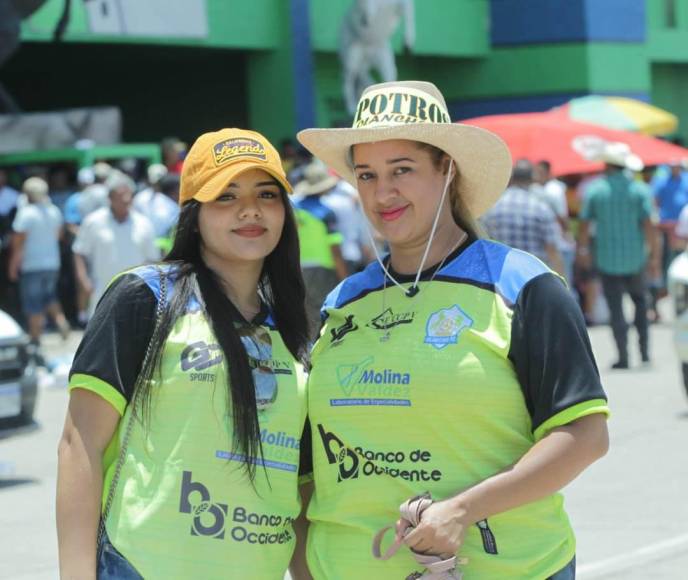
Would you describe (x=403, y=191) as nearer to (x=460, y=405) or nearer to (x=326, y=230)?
(x=460, y=405)

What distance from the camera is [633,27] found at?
29.8 metres

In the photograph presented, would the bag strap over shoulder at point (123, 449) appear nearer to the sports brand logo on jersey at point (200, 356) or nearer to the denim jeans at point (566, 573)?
the sports brand logo on jersey at point (200, 356)

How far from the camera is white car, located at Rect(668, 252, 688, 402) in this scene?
11164 mm

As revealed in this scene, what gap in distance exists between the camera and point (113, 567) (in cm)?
334

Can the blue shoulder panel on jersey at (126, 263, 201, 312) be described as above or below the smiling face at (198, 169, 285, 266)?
below

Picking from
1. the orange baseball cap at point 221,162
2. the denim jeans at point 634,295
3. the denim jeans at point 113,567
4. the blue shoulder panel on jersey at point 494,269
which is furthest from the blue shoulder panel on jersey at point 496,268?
the denim jeans at point 634,295

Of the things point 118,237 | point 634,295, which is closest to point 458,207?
point 118,237

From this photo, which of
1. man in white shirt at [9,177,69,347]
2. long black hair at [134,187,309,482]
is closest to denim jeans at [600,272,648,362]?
man in white shirt at [9,177,69,347]

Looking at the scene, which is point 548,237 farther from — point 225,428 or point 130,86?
point 130,86

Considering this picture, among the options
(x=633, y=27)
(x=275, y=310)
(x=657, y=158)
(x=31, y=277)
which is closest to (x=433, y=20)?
(x=633, y=27)

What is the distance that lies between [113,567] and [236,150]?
0.98 m

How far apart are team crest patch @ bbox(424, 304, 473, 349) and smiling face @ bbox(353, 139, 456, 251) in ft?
0.72

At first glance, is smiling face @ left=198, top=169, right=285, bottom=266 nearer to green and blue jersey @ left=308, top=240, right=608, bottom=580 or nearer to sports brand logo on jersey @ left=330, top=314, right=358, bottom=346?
sports brand logo on jersey @ left=330, top=314, right=358, bottom=346

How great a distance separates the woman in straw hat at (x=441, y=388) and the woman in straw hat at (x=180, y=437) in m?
→ 0.11
